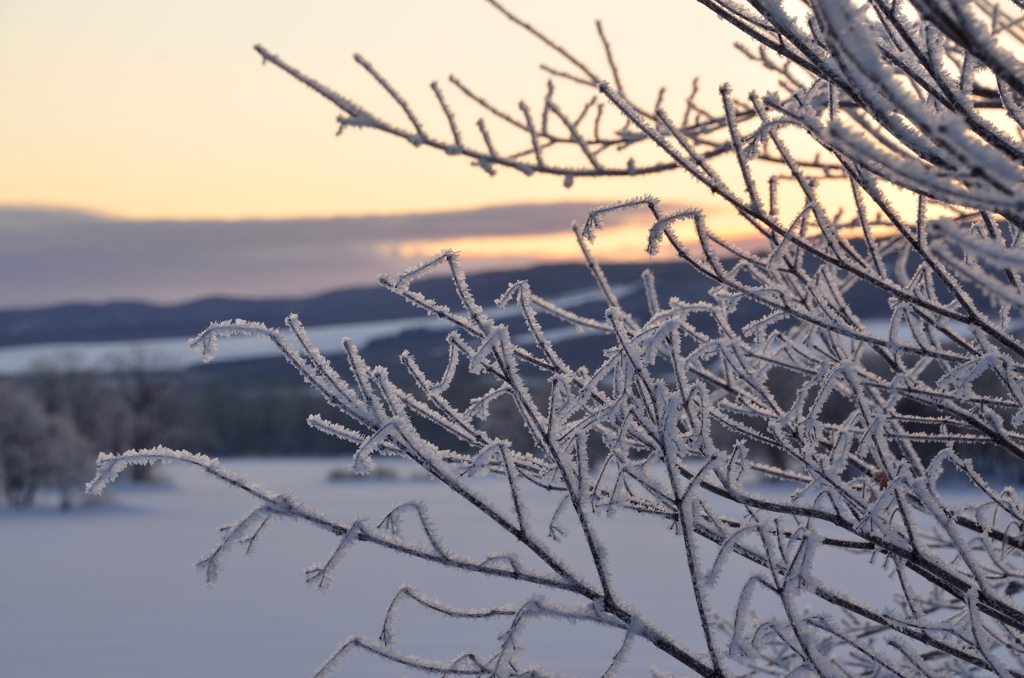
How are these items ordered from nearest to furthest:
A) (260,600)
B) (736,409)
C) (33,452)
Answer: (736,409), (260,600), (33,452)

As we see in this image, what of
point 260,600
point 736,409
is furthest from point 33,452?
point 736,409

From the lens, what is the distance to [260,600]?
40.0ft

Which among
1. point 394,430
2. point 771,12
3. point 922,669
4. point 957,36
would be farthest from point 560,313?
point 957,36

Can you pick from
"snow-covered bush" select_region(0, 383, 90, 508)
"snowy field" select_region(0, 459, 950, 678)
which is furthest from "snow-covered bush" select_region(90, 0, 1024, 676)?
"snow-covered bush" select_region(0, 383, 90, 508)

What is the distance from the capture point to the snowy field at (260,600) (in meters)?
9.18

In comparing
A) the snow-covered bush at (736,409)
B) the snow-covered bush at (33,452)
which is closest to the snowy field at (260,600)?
the snow-covered bush at (33,452)

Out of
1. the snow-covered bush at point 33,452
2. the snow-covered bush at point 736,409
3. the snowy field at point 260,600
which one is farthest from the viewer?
the snow-covered bush at point 33,452

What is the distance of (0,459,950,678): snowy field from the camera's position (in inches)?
361

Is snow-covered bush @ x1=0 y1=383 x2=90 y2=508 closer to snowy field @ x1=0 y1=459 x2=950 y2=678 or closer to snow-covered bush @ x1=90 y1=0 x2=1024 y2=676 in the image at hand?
snowy field @ x1=0 y1=459 x2=950 y2=678

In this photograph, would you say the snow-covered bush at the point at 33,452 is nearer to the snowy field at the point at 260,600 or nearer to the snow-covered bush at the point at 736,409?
the snowy field at the point at 260,600

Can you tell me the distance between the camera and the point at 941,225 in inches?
24.4

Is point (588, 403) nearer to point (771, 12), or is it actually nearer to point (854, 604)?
point (854, 604)

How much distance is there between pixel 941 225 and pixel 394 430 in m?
0.76

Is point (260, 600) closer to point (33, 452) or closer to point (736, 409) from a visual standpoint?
point (736, 409)
